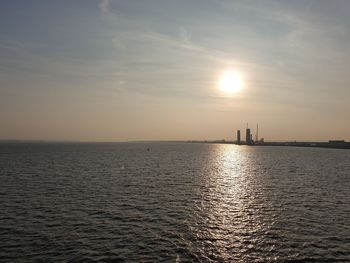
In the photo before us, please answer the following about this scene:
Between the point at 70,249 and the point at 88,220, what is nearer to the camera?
the point at 70,249

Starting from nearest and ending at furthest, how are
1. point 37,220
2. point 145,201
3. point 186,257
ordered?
point 186,257, point 37,220, point 145,201

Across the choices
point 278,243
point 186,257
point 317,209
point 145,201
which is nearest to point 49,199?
point 145,201

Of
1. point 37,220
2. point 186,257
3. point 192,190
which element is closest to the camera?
point 186,257

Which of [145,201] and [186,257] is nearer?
[186,257]

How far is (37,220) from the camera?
33.8 m

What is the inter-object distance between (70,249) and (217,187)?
129ft

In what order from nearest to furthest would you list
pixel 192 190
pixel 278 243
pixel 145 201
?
pixel 278 243
pixel 145 201
pixel 192 190

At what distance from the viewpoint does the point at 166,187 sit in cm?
5791

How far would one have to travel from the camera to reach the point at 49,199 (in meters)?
45.2

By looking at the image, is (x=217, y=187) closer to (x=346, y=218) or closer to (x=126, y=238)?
(x=346, y=218)

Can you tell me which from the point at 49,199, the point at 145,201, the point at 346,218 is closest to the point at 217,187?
the point at 145,201

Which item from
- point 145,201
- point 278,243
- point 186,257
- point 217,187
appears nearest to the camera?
point 186,257

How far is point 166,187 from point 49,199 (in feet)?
72.1

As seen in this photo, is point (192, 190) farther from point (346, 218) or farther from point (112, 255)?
point (112, 255)
